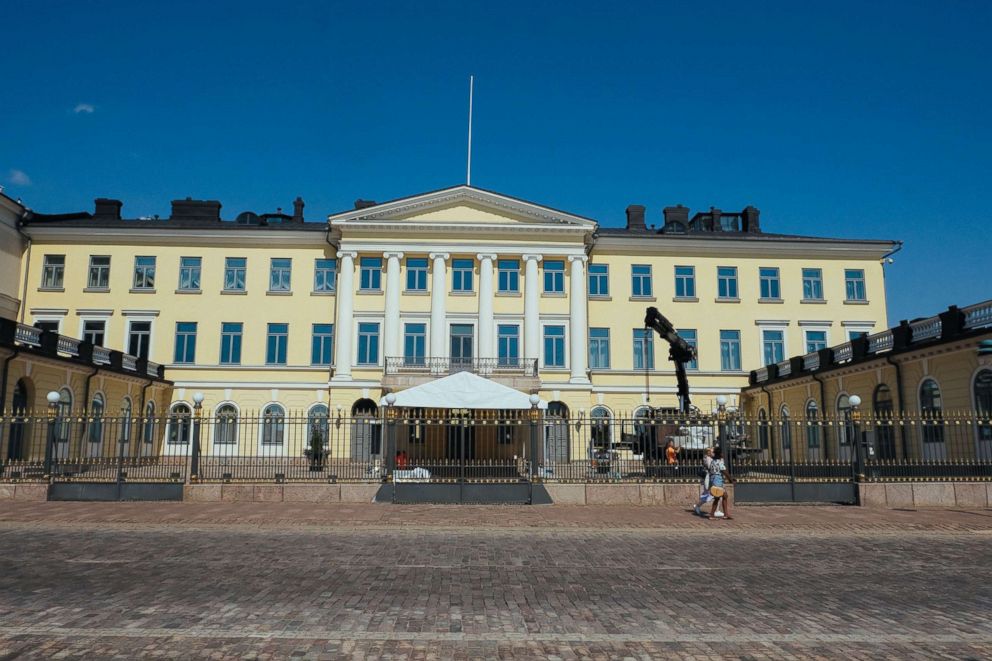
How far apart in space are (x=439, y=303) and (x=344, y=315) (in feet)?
17.7

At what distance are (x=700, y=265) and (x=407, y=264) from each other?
57.5 ft

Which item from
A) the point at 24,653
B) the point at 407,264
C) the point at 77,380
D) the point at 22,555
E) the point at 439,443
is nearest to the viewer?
the point at 24,653

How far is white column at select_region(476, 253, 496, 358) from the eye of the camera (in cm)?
4044

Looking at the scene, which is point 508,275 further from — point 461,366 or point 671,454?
point 671,454

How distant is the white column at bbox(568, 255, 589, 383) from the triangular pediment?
8.13 feet

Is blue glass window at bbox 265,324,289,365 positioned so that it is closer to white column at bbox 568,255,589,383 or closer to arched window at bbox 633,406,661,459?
white column at bbox 568,255,589,383

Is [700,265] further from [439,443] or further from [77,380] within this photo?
[77,380]

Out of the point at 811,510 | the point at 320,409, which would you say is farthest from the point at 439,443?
the point at 320,409

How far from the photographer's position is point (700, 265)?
140 ft

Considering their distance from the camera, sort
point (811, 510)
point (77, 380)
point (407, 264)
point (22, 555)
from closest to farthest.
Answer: point (22, 555) < point (811, 510) < point (77, 380) < point (407, 264)

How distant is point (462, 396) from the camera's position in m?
20.6

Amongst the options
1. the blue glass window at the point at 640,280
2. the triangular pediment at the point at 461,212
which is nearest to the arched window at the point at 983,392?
the blue glass window at the point at 640,280

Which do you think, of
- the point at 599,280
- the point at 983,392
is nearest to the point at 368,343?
the point at 599,280

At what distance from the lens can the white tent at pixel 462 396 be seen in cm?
2023
